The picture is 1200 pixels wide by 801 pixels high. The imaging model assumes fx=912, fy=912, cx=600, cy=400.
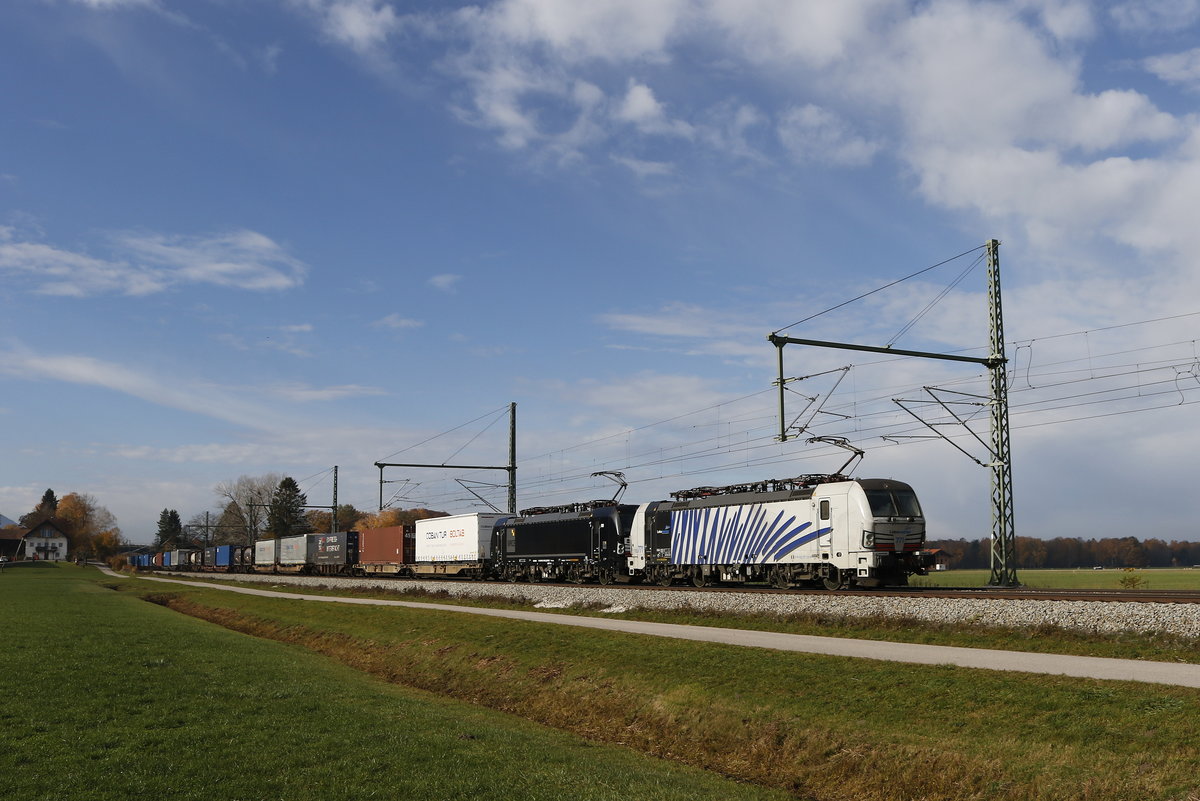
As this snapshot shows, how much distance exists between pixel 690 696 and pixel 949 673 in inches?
182

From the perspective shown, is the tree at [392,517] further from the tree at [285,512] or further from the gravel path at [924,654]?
the gravel path at [924,654]

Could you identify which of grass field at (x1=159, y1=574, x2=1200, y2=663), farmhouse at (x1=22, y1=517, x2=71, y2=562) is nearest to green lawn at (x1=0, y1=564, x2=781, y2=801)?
grass field at (x1=159, y1=574, x2=1200, y2=663)

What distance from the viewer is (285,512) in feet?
510

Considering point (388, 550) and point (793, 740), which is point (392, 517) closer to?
point (388, 550)

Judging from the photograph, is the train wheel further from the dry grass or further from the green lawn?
the green lawn

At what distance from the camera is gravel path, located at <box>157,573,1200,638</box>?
61.0 feet

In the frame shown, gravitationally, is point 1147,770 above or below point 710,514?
below

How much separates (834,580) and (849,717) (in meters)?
19.0

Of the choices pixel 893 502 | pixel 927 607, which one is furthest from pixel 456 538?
pixel 927 607

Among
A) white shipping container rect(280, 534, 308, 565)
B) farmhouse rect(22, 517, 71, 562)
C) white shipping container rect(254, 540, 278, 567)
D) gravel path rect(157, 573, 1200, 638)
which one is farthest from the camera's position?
farmhouse rect(22, 517, 71, 562)

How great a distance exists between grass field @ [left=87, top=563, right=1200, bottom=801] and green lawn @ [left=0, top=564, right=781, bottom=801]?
1316 millimetres

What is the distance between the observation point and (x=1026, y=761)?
11.7 metres

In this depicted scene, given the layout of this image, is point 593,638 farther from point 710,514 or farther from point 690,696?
point 710,514

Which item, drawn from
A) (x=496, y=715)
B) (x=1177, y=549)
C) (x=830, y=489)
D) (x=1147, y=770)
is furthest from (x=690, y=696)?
(x=1177, y=549)
